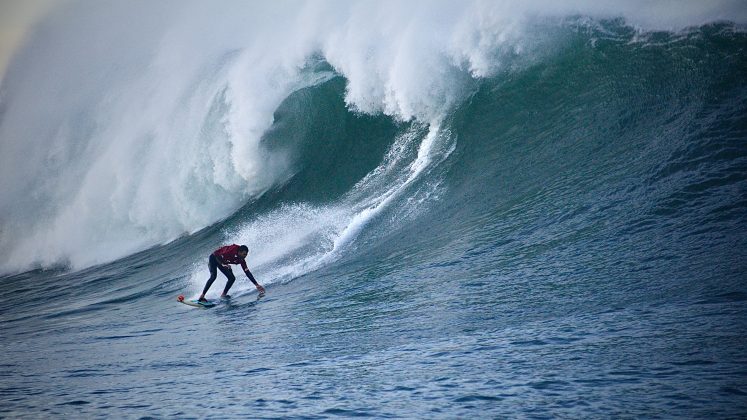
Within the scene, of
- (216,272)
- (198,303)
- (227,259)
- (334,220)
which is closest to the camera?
(198,303)

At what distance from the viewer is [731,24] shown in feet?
30.8

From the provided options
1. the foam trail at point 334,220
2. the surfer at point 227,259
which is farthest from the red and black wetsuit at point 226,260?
the foam trail at point 334,220

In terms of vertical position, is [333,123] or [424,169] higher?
[333,123]

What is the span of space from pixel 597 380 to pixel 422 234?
214 inches

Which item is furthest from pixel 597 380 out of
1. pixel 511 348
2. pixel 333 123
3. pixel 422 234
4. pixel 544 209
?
pixel 333 123

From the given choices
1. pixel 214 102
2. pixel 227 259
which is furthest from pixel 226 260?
pixel 214 102

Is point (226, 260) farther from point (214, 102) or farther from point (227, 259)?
point (214, 102)

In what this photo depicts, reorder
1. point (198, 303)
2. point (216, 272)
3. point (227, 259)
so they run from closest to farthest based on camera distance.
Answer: point (198, 303)
point (227, 259)
point (216, 272)

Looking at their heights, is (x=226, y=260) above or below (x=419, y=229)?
above

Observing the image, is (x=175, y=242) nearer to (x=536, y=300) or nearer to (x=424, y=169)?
(x=424, y=169)

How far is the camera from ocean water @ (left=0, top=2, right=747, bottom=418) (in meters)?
4.00

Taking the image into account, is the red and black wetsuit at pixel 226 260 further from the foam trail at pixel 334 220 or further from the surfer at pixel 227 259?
the foam trail at pixel 334 220

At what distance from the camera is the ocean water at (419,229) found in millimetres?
4004

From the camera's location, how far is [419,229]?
910cm
